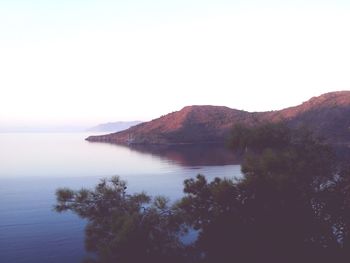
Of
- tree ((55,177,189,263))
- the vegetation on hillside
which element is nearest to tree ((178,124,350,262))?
the vegetation on hillside

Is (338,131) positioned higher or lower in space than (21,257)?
higher

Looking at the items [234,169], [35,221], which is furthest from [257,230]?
[234,169]

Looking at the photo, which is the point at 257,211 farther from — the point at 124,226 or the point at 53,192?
the point at 53,192

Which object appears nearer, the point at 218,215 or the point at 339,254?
the point at 339,254

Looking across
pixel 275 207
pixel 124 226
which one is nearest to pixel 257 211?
pixel 275 207

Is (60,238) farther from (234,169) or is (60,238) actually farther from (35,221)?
(234,169)

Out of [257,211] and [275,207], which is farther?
[257,211]

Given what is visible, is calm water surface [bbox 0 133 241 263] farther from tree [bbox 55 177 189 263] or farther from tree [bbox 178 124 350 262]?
tree [bbox 178 124 350 262]

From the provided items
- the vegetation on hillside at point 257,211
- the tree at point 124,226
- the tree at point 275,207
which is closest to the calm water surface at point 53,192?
the tree at point 124,226

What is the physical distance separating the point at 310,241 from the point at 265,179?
120 inches

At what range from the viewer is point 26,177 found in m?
74.2

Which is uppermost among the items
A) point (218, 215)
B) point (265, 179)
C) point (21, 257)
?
point (265, 179)

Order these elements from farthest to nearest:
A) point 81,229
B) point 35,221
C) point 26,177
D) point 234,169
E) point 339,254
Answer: point 234,169 → point 26,177 → point 35,221 → point 81,229 → point 339,254

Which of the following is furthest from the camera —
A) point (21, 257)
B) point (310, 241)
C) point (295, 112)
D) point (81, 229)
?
point (295, 112)
